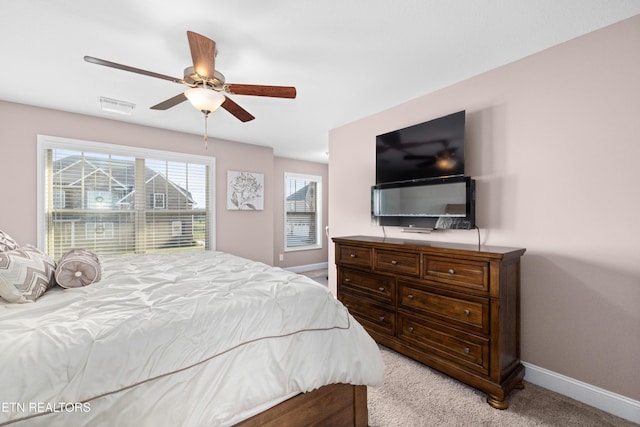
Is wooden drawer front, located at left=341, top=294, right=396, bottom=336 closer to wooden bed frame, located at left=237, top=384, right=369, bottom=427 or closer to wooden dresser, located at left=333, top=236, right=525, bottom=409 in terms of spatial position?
wooden dresser, located at left=333, top=236, right=525, bottom=409

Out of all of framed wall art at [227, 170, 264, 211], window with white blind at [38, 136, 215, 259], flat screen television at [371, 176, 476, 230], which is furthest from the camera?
framed wall art at [227, 170, 264, 211]

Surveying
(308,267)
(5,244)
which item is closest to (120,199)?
(5,244)

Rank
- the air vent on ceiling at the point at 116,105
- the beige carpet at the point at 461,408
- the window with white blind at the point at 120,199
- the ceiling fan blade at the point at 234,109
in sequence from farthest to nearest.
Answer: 1. the window with white blind at the point at 120,199
2. the air vent on ceiling at the point at 116,105
3. the ceiling fan blade at the point at 234,109
4. the beige carpet at the point at 461,408

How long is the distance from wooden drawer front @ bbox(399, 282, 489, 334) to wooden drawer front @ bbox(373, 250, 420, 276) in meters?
0.12

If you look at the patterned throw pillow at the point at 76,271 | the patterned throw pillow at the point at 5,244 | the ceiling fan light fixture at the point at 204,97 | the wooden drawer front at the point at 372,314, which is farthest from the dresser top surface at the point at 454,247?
the patterned throw pillow at the point at 5,244

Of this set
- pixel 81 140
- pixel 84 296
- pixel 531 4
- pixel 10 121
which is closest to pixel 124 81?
pixel 81 140

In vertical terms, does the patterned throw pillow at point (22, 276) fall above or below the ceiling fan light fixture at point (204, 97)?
below

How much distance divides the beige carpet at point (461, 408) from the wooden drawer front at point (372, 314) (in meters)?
0.44

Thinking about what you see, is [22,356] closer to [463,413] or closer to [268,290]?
[268,290]

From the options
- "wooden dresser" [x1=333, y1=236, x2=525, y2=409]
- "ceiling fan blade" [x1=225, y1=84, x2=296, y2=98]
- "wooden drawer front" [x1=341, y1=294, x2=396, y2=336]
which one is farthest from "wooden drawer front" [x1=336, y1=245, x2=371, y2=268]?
"ceiling fan blade" [x1=225, y1=84, x2=296, y2=98]

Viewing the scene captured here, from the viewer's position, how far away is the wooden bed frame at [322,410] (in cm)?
125

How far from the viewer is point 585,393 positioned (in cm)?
183

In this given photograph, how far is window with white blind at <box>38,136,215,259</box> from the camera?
3125 millimetres

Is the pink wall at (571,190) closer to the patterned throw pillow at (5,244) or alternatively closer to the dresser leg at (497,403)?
the dresser leg at (497,403)
